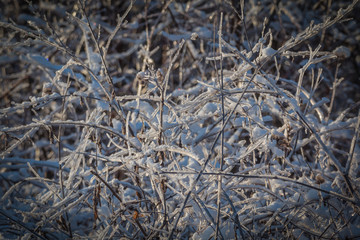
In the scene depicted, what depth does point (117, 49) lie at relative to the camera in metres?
3.36

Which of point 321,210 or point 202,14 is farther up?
point 202,14

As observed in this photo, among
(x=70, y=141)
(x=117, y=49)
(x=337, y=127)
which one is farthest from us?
(x=117, y=49)

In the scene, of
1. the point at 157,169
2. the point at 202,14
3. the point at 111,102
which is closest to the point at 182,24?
the point at 202,14

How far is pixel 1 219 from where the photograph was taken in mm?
1183

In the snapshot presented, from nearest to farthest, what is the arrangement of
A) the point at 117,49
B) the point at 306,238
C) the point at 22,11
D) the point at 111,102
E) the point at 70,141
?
the point at 306,238 < the point at 111,102 < the point at 70,141 < the point at 117,49 < the point at 22,11

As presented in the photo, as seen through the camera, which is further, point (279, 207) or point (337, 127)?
point (337, 127)

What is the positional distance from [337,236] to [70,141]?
2.74 metres

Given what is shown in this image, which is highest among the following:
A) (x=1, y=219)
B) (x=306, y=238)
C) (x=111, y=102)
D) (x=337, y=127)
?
(x=111, y=102)

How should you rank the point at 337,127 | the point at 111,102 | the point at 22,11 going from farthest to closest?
the point at 22,11 → the point at 337,127 → the point at 111,102

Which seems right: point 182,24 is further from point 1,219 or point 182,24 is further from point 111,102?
point 1,219

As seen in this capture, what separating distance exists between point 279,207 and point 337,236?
20cm

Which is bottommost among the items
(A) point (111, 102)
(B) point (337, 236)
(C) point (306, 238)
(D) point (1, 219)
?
(D) point (1, 219)

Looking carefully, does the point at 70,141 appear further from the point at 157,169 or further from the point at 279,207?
the point at 279,207

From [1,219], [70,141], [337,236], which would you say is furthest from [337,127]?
[70,141]
